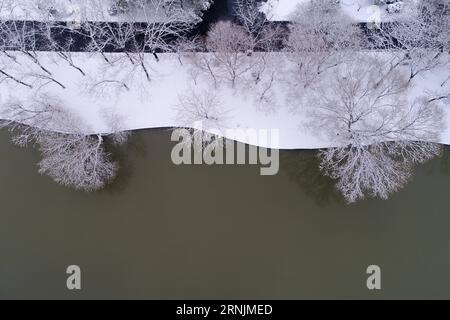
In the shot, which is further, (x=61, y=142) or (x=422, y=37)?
(x=422, y=37)

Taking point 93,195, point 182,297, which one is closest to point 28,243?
point 93,195

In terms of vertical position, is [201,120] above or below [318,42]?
below

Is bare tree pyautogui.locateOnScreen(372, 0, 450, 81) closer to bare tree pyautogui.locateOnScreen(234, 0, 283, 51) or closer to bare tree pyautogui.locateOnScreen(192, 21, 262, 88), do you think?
bare tree pyautogui.locateOnScreen(234, 0, 283, 51)

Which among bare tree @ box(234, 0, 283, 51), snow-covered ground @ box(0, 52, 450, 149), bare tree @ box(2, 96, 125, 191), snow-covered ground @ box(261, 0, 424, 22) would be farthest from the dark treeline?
bare tree @ box(2, 96, 125, 191)

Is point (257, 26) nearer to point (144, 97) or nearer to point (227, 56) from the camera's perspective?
point (227, 56)

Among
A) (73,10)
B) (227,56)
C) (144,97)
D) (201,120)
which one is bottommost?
(201,120)

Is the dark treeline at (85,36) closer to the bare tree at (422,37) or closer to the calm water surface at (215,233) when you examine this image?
the bare tree at (422,37)

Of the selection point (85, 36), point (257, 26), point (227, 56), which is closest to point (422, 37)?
point (257, 26)
